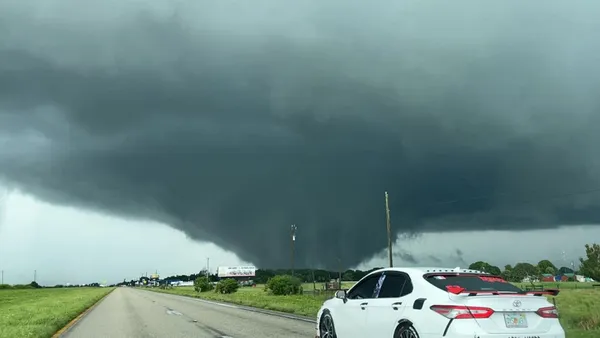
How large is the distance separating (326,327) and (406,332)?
3.39 meters

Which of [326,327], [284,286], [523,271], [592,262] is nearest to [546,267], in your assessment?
[523,271]

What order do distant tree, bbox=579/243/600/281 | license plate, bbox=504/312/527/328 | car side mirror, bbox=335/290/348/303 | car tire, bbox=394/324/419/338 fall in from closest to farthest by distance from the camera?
1. license plate, bbox=504/312/527/328
2. car tire, bbox=394/324/419/338
3. car side mirror, bbox=335/290/348/303
4. distant tree, bbox=579/243/600/281

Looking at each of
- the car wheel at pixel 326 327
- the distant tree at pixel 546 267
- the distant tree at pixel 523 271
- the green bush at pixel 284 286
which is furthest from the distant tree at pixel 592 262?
the car wheel at pixel 326 327

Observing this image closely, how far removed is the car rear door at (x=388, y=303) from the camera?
8.12m

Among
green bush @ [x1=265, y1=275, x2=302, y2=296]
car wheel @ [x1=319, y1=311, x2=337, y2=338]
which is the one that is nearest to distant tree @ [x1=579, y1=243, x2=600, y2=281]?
green bush @ [x1=265, y1=275, x2=302, y2=296]

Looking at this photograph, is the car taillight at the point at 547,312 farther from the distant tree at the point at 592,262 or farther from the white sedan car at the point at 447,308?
the distant tree at the point at 592,262

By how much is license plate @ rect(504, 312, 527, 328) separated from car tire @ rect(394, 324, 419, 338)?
130 cm

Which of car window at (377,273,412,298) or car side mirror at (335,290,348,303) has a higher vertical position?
car window at (377,273,412,298)

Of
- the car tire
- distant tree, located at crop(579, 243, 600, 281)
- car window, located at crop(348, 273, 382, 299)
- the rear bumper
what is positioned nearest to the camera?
the rear bumper

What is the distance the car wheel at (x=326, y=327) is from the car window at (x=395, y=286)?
6.60 feet

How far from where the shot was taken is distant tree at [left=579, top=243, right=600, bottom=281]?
106812 mm

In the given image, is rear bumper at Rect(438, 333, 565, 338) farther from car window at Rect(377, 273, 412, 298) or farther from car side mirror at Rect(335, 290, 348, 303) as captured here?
car side mirror at Rect(335, 290, 348, 303)

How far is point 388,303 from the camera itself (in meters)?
8.41

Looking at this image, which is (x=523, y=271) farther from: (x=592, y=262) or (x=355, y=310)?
(x=355, y=310)
